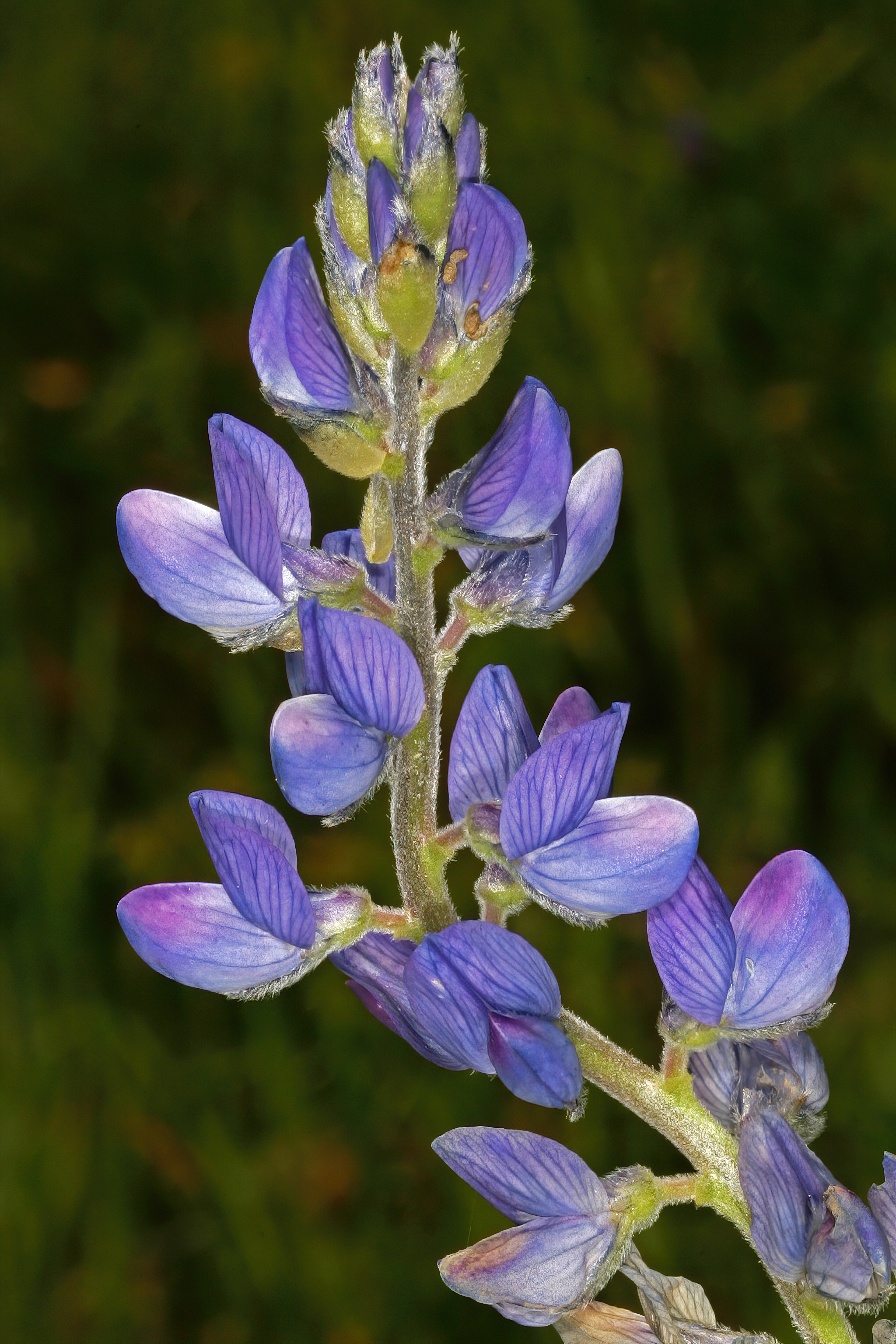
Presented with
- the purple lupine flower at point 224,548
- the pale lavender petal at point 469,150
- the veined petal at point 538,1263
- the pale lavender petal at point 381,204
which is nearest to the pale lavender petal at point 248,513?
the purple lupine flower at point 224,548

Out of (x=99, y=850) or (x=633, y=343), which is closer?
(x=99, y=850)

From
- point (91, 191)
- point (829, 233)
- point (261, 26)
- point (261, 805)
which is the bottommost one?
point (261, 805)

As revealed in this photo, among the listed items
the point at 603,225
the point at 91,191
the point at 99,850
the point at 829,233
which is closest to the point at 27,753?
the point at 99,850

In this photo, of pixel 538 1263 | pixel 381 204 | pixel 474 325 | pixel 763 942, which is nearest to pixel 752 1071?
pixel 763 942

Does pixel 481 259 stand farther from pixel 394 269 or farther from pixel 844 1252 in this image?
pixel 844 1252

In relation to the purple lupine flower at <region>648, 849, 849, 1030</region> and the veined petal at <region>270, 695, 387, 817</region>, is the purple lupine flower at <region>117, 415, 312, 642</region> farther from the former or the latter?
the purple lupine flower at <region>648, 849, 849, 1030</region>

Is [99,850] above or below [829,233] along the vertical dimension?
below

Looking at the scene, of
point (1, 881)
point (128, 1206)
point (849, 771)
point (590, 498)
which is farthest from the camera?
point (849, 771)

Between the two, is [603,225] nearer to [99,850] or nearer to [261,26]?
[261,26]
